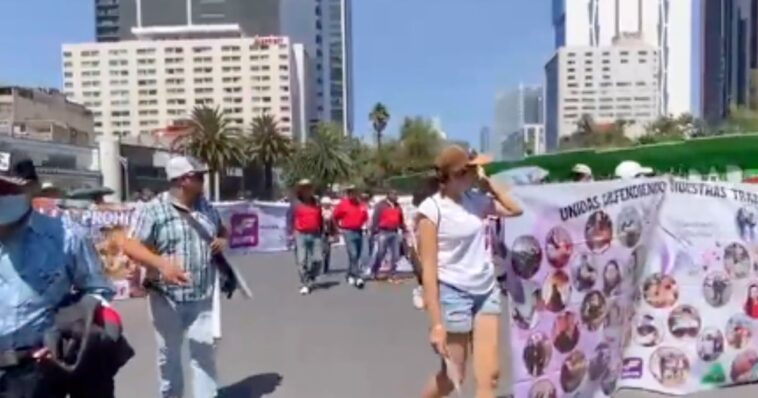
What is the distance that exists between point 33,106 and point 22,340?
103 metres

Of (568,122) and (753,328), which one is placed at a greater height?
(568,122)

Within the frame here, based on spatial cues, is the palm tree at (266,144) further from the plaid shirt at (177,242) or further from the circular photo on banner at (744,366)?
the plaid shirt at (177,242)

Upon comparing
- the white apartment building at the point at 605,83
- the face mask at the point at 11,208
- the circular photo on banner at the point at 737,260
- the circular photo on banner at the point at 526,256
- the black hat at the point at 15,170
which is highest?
the white apartment building at the point at 605,83

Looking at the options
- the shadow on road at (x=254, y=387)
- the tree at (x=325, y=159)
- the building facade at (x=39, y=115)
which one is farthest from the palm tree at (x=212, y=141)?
the shadow on road at (x=254, y=387)

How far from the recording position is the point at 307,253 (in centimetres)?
1398

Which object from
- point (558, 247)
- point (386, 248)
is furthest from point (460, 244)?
point (386, 248)

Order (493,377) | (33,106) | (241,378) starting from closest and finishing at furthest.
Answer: (493,377) < (241,378) < (33,106)

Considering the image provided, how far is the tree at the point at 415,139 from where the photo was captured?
83625mm

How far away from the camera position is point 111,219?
14062 mm

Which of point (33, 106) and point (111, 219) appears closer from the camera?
point (111, 219)

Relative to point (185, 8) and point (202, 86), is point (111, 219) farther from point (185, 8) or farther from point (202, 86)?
point (185, 8)

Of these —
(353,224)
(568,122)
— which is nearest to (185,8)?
(568,122)

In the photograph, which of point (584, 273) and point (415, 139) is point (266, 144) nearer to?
point (415, 139)

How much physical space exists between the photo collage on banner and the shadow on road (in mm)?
2467
